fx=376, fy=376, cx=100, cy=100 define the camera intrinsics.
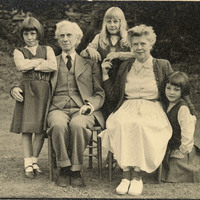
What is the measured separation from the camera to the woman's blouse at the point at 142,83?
3998mm

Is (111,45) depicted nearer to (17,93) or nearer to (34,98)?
(34,98)

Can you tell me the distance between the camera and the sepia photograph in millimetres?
3689

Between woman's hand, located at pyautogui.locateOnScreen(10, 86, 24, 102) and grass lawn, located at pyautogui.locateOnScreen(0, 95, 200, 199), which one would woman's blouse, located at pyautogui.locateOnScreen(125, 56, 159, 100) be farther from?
woman's hand, located at pyautogui.locateOnScreen(10, 86, 24, 102)

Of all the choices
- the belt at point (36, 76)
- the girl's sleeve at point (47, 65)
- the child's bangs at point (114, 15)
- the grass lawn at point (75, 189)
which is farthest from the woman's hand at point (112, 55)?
the grass lawn at point (75, 189)

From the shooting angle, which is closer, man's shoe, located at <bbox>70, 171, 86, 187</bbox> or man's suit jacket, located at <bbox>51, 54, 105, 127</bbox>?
man's shoe, located at <bbox>70, 171, 86, 187</bbox>

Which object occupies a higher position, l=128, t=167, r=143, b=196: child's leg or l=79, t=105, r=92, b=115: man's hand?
l=79, t=105, r=92, b=115: man's hand

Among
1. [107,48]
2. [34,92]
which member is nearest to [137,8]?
[107,48]

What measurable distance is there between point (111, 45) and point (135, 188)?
1.67m

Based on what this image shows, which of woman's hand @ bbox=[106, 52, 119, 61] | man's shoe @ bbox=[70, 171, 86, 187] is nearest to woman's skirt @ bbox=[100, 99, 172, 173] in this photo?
man's shoe @ bbox=[70, 171, 86, 187]

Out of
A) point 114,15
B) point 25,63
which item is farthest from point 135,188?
point 114,15

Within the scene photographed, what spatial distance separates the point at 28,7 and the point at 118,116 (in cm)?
641

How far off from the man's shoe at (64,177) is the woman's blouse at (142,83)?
1024 millimetres

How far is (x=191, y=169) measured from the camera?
3.98 metres

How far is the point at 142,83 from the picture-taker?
13.1 feet
